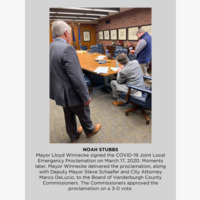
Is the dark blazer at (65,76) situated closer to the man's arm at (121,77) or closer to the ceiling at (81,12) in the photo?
the man's arm at (121,77)

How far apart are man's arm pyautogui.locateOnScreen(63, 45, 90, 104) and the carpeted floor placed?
97cm

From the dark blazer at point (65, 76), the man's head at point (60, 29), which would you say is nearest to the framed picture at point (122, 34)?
the man's head at point (60, 29)

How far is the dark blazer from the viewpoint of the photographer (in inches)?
43.5

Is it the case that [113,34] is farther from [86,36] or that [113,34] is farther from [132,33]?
[86,36]

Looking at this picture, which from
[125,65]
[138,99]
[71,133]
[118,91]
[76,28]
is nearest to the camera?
[71,133]

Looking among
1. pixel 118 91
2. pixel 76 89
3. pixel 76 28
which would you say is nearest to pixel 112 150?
pixel 76 89

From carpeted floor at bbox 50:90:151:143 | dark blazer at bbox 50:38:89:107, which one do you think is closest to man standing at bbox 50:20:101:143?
dark blazer at bbox 50:38:89:107

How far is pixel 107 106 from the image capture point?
2.72 metres

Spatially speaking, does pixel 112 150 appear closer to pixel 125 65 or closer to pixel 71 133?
pixel 71 133

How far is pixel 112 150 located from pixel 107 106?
1.57m

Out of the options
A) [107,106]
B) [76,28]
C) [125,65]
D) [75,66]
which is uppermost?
[76,28]

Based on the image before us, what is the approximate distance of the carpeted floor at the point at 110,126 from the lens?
1.85 meters

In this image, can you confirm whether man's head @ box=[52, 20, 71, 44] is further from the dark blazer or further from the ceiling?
the ceiling

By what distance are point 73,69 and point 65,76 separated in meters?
0.14
